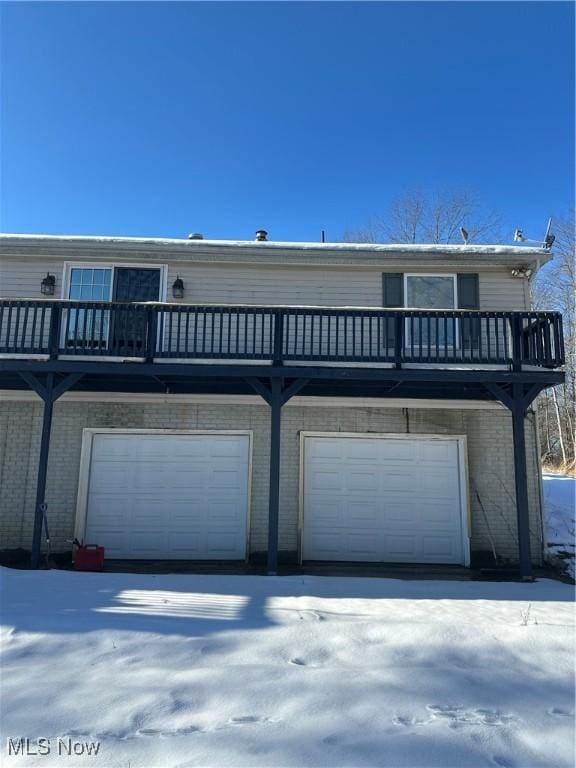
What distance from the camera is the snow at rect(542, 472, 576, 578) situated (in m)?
9.16

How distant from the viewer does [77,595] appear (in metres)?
5.52

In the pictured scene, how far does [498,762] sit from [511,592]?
467 centimetres

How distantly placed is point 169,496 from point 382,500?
372cm

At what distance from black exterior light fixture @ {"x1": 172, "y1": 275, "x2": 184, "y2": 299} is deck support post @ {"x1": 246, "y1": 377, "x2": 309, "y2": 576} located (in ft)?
8.72

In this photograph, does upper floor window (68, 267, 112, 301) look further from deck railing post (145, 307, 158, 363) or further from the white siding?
deck railing post (145, 307, 158, 363)

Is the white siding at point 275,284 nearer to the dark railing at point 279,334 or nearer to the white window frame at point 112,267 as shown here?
the white window frame at point 112,267

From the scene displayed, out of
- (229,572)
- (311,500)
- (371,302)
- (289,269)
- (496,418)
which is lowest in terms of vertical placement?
(229,572)

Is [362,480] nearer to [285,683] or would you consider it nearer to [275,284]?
[275,284]

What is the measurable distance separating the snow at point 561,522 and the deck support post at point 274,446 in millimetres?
4759

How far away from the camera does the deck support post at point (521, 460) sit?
7641 mm

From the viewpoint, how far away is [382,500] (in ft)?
31.1

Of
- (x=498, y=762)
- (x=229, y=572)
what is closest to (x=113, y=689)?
(x=498, y=762)

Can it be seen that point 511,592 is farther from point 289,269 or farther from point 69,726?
point 289,269

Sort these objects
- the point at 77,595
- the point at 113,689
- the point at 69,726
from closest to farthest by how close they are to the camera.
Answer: the point at 69,726 < the point at 113,689 < the point at 77,595
